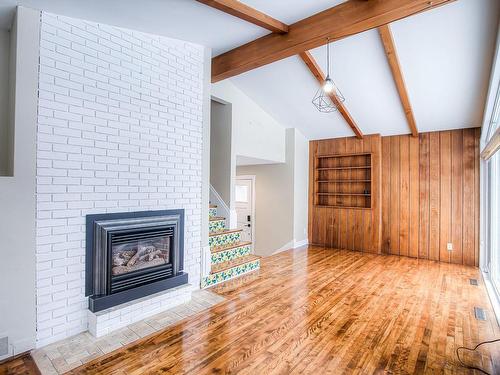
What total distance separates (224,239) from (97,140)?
2.37 metres

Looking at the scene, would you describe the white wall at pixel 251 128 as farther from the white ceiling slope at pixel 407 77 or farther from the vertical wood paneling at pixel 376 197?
the vertical wood paneling at pixel 376 197

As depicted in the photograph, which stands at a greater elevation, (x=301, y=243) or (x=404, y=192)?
(x=404, y=192)

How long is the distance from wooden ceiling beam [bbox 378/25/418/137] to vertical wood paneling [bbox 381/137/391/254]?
0.91m

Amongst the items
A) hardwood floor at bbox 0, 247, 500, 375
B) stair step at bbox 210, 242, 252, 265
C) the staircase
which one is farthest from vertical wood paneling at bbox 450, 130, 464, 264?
stair step at bbox 210, 242, 252, 265

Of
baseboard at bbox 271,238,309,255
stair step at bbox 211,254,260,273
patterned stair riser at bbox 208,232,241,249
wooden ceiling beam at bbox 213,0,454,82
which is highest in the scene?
wooden ceiling beam at bbox 213,0,454,82

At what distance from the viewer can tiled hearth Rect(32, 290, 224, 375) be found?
7.13 ft

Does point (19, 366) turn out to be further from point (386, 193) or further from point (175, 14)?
point (386, 193)

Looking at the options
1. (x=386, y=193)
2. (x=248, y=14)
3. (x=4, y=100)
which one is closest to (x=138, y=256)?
(x=4, y=100)

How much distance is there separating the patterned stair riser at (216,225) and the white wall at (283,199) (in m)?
2.00

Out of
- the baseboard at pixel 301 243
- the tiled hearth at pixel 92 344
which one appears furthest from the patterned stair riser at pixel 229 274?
the baseboard at pixel 301 243

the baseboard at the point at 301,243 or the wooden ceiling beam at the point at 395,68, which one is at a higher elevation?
the wooden ceiling beam at the point at 395,68

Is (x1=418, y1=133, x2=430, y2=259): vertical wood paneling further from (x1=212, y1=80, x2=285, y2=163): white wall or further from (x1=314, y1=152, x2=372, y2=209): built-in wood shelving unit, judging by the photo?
(x1=212, y1=80, x2=285, y2=163): white wall

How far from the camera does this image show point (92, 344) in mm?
2426

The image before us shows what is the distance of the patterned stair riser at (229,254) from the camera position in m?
4.10
